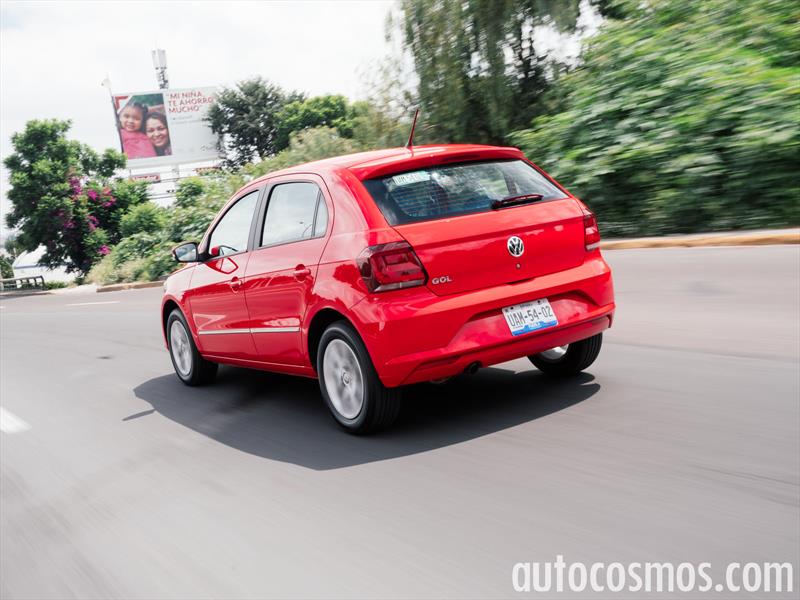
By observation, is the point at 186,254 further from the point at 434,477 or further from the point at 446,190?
the point at 434,477

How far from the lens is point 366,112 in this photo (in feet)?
73.8

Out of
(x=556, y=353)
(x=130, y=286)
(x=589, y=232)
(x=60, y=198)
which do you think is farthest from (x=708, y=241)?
(x=60, y=198)

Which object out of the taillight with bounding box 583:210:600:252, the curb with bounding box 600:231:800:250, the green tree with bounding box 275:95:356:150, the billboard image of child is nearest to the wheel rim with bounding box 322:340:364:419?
the taillight with bounding box 583:210:600:252

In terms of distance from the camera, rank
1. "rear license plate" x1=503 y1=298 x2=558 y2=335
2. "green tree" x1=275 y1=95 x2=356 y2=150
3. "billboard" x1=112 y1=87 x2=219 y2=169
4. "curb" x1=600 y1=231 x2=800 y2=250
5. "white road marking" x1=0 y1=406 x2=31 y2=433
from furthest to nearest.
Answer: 1. "billboard" x1=112 y1=87 x2=219 y2=169
2. "green tree" x1=275 y1=95 x2=356 y2=150
3. "curb" x1=600 y1=231 x2=800 y2=250
4. "white road marking" x1=0 y1=406 x2=31 y2=433
5. "rear license plate" x1=503 y1=298 x2=558 y2=335

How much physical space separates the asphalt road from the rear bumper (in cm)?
46

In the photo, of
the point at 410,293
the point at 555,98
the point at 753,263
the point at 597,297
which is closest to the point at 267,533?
the point at 410,293

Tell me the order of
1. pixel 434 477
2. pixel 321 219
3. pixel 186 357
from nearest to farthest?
pixel 434 477 → pixel 321 219 → pixel 186 357

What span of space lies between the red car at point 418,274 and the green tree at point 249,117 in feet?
249

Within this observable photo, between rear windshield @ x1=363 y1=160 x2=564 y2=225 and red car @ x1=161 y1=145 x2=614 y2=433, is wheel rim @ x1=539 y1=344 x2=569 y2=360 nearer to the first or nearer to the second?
red car @ x1=161 y1=145 x2=614 y2=433

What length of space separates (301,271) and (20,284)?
67070 mm

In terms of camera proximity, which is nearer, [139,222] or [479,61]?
[479,61]

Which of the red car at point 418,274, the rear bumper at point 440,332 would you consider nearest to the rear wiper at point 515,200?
the red car at point 418,274

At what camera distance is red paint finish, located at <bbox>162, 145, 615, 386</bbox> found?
185 inches

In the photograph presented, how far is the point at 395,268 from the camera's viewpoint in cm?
471
